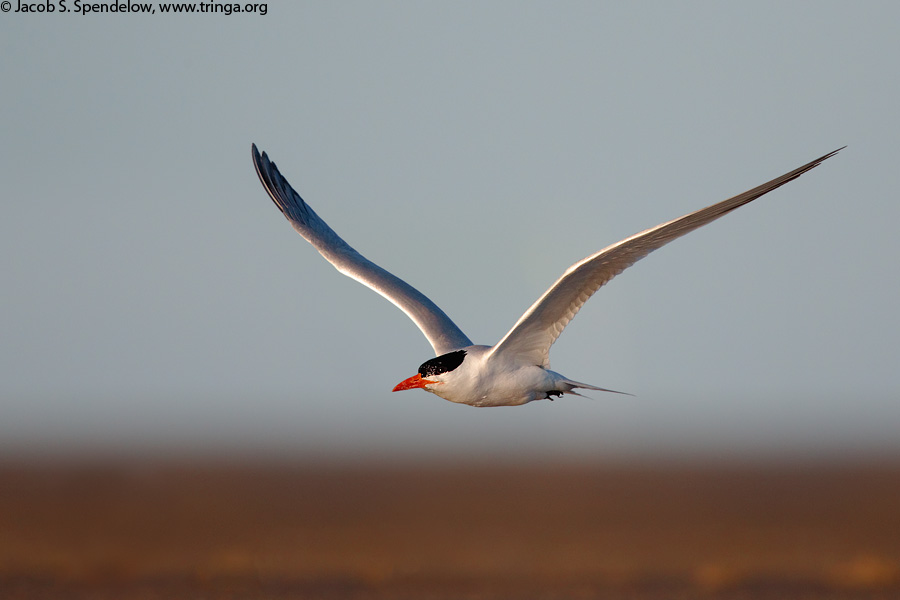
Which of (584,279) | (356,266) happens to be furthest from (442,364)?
(356,266)

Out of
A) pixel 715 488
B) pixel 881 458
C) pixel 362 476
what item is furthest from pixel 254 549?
pixel 881 458

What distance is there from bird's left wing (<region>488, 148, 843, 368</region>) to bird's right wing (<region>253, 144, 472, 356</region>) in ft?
5.39

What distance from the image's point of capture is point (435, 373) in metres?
15.5

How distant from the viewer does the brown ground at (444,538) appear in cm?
3456

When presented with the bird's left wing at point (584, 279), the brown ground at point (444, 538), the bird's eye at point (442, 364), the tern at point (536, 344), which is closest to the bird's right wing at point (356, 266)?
the tern at point (536, 344)

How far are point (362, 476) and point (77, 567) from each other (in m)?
45.1

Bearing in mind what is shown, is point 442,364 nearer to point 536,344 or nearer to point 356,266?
point 536,344

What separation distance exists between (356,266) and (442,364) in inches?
170

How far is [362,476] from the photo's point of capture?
81562mm

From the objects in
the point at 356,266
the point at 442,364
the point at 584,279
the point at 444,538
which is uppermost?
the point at 356,266

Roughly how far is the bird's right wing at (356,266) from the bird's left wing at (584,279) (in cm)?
164

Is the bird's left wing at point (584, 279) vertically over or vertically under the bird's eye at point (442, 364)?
Result: over

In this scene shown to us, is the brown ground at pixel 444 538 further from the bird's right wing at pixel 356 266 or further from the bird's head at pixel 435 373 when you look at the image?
the bird's head at pixel 435 373

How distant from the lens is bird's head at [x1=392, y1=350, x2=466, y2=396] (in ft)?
50.9
